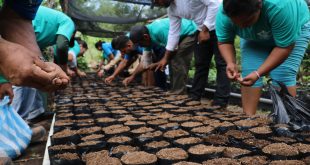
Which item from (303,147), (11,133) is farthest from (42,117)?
(303,147)

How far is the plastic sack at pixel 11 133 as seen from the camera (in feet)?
6.24

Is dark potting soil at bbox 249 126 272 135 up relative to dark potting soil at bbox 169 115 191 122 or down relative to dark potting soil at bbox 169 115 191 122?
up

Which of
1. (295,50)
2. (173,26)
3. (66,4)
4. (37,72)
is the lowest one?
(37,72)

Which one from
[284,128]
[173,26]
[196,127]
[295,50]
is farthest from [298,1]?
[173,26]

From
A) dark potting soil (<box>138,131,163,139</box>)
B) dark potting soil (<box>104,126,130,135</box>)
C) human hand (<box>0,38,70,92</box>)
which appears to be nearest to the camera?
human hand (<box>0,38,70,92</box>)

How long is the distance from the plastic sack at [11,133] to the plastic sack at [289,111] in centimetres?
168

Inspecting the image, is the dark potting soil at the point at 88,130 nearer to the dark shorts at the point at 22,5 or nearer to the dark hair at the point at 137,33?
the dark shorts at the point at 22,5

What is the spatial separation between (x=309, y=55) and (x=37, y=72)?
15.5 feet

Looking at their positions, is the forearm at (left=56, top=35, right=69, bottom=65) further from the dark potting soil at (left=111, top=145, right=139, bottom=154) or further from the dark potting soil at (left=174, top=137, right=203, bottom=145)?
the dark potting soil at (left=174, top=137, right=203, bottom=145)

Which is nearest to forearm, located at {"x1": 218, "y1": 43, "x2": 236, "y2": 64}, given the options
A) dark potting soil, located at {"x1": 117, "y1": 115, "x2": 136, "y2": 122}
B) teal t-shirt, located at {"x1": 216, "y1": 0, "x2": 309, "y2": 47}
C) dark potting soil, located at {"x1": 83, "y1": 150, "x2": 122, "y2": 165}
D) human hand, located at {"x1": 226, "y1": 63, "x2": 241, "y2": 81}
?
human hand, located at {"x1": 226, "y1": 63, "x2": 241, "y2": 81}

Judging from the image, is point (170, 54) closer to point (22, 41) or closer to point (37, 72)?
point (22, 41)

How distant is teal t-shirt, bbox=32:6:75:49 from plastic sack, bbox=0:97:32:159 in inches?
35.8

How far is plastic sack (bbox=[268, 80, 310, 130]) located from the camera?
1802 millimetres

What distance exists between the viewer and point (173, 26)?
3.38 metres
